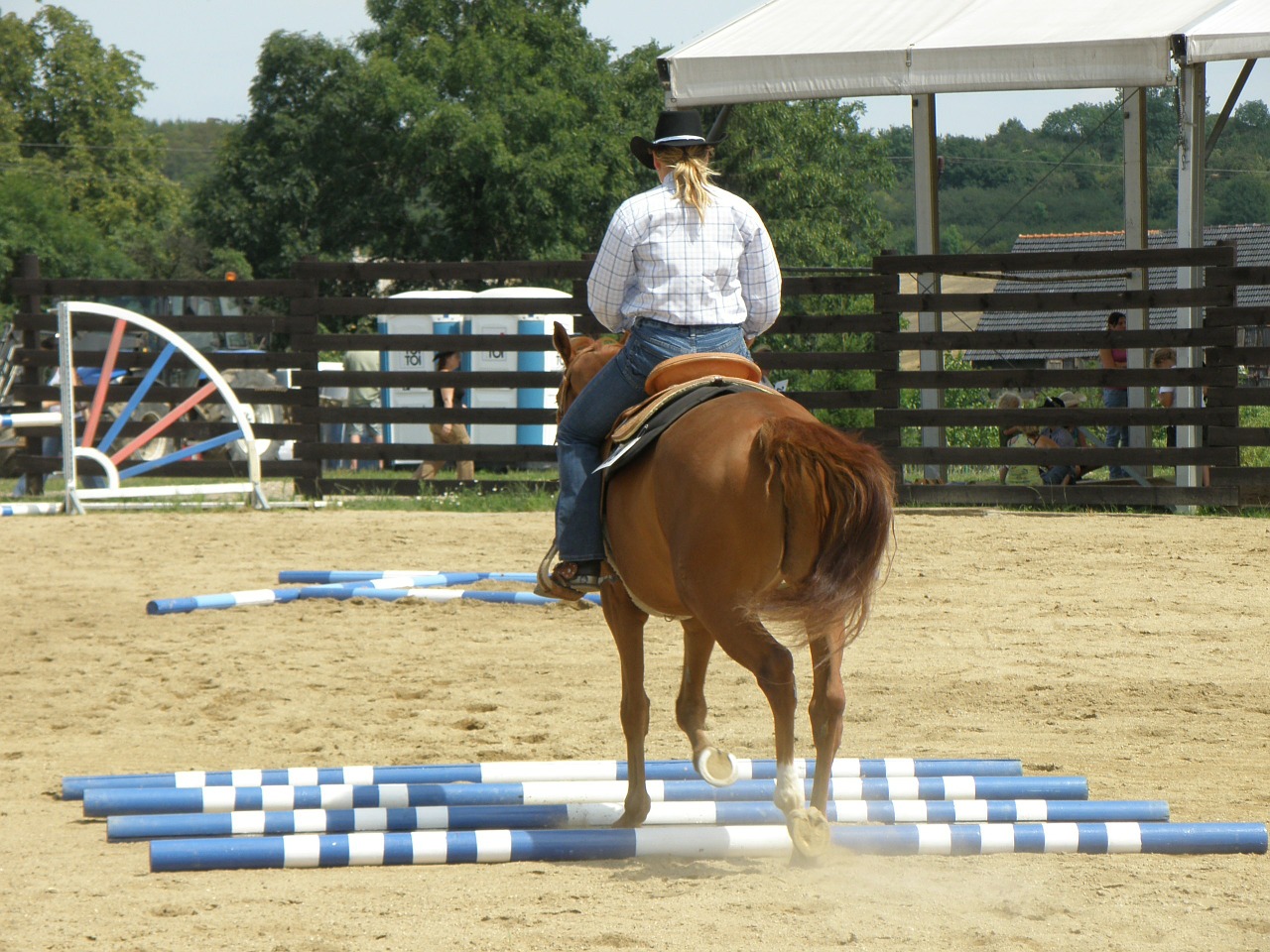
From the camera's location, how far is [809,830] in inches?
148

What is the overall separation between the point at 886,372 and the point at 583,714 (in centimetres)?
817

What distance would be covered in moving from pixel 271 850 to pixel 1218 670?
4638mm

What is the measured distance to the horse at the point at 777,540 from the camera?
12.1 feet

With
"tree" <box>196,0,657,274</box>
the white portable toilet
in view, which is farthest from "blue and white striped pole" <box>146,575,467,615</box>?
"tree" <box>196,0,657,274</box>

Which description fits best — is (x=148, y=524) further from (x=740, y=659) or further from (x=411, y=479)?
(x=740, y=659)

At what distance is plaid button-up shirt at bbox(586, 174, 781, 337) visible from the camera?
14.4 feet

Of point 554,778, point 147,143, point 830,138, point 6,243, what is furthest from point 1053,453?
point 147,143

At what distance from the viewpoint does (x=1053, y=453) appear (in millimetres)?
12852

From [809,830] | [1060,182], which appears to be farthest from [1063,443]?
[1060,182]

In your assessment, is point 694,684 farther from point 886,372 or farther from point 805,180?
point 805,180

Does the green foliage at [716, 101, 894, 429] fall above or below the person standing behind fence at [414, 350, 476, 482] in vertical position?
above

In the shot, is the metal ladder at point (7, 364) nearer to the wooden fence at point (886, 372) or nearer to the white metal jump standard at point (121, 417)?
the wooden fence at point (886, 372)

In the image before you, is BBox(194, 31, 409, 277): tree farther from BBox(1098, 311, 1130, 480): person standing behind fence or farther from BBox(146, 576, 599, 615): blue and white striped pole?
BBox(146, 576, 599, 615): blue and white striped pole

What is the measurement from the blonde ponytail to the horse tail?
3.28ft
